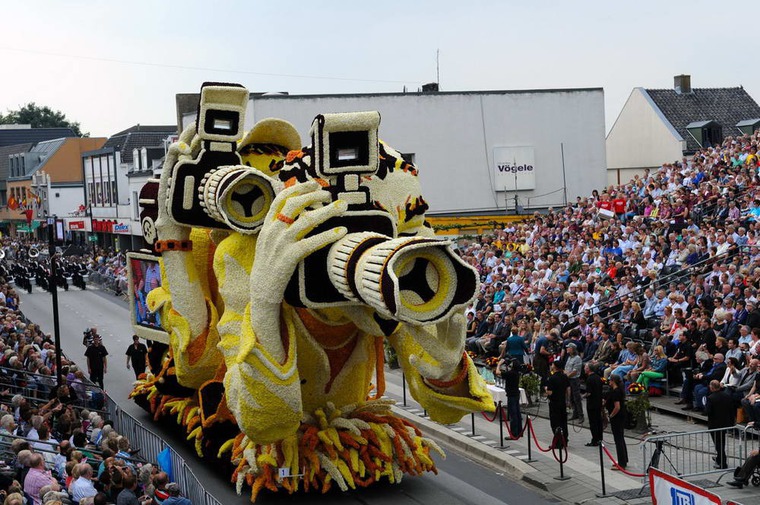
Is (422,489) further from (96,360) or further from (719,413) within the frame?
(96,360)

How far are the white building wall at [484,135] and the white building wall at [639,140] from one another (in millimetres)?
3139

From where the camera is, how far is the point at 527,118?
47250mm

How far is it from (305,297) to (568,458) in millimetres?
6398

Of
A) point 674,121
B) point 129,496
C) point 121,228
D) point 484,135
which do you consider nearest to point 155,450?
point 129,496

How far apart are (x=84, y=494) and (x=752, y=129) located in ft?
126

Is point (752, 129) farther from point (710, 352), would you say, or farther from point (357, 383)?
point (357, 383)

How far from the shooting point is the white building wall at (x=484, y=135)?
45438 millimetres

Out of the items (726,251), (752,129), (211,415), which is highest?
(752,129)

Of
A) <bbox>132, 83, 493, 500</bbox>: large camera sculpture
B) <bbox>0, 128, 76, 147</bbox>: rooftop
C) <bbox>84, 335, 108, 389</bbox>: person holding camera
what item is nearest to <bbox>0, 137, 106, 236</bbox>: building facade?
<bbox>0, 128, 76, 147</bbox>: rooftop

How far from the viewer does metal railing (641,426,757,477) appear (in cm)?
1558

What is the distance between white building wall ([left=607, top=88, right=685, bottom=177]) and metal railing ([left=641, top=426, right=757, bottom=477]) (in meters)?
32.8

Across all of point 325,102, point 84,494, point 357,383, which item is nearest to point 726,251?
point 357,383

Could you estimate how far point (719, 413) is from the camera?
16.0 metres

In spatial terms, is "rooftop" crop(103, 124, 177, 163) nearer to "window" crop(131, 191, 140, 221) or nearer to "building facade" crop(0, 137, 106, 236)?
"window" crop(131, 191, 140, 221)
